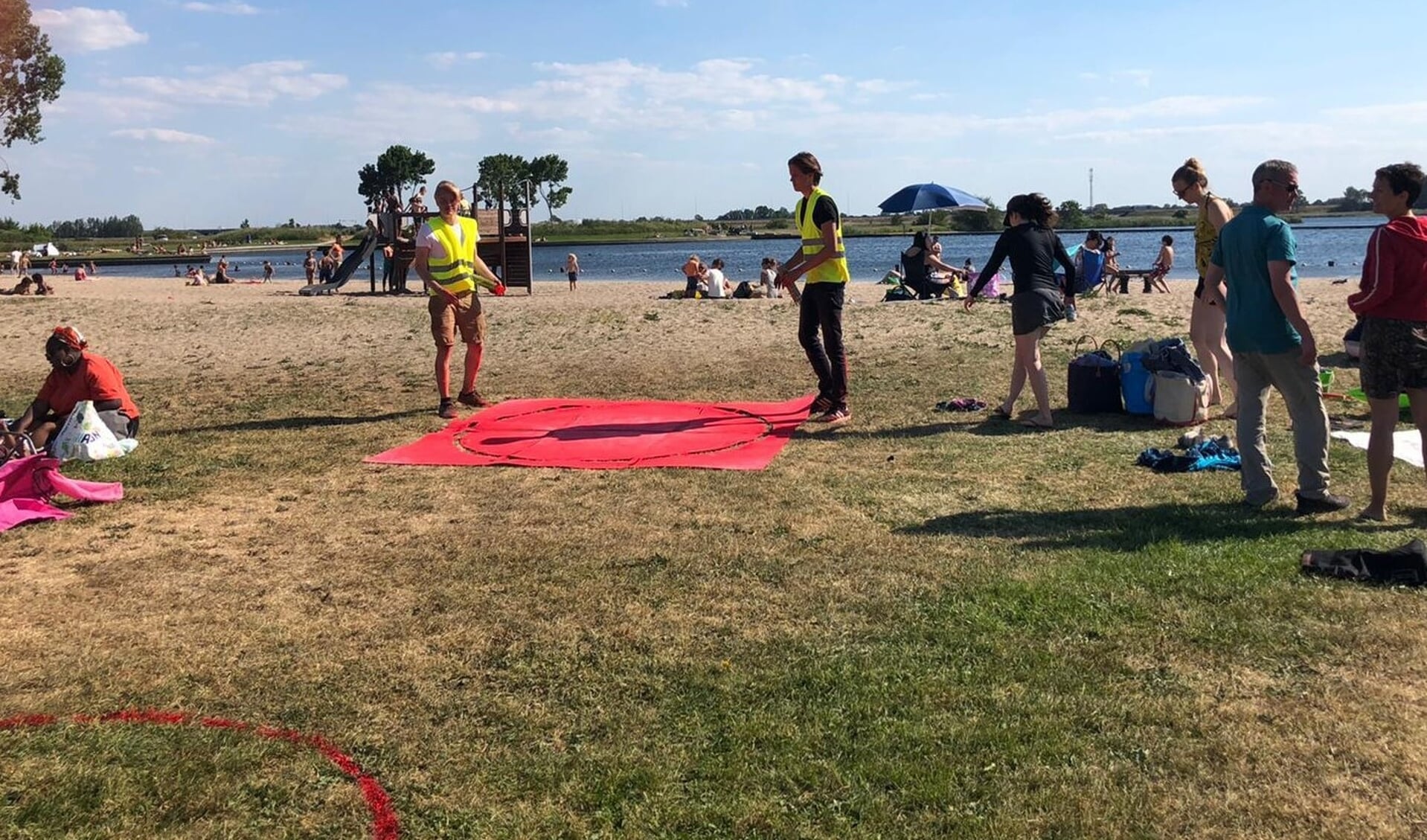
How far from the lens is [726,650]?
4.28 m

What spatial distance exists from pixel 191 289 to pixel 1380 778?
41609mm

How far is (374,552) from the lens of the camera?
5.71 metres

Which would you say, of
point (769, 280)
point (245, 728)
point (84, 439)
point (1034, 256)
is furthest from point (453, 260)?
point (769, 280)

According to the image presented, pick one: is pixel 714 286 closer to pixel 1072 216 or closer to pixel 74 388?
pixel 74 388

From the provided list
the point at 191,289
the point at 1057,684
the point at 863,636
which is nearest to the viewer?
the point at 1057,684

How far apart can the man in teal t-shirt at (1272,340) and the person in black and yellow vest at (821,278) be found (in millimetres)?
3283

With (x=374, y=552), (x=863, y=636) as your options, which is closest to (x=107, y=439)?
(x=374, y=552)

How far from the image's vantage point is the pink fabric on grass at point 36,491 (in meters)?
6.39

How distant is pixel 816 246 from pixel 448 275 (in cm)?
335

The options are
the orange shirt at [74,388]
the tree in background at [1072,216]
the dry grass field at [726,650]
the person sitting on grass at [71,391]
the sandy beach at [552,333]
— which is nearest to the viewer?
the dry grass field at [726,650]

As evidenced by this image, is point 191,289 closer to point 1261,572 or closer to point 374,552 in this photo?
point 374,552

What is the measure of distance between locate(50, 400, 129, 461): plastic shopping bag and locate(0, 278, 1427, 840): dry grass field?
180mm

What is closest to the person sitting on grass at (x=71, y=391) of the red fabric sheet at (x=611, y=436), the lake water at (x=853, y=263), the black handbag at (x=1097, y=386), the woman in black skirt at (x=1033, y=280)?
the red fabric sheet at (x=611, y=436)

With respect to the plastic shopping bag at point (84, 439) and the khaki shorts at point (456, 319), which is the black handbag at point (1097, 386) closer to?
the khaki shorts at point (456, 319)
